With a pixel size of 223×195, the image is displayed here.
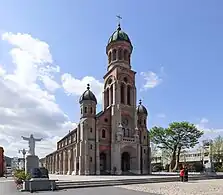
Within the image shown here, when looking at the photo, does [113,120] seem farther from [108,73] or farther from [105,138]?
[108,73]

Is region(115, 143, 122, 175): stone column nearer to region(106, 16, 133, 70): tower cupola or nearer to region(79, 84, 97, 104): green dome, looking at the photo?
region(79, 84, 97, 104): green dome

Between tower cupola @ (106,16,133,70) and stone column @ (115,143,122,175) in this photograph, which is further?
tower cupola @ (106,16,133,70)

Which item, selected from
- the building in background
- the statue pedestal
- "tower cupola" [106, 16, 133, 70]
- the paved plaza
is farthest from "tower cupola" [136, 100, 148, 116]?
the paved plaza

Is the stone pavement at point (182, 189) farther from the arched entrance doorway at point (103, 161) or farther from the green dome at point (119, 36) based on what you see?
the green dome at point (119, 36)

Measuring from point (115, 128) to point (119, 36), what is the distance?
66.2 feet

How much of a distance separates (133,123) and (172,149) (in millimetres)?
18049

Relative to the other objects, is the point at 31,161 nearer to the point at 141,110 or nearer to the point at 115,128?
the point at 115,128

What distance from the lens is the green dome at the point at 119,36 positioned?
63.1 meters

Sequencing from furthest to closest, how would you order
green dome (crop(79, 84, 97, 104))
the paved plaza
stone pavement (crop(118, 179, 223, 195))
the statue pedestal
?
green dome (crop(79, 84, 97, 104)) < the statue pedestal < the paved plaza < stone pavement (crop(118, 179, 223, 195))

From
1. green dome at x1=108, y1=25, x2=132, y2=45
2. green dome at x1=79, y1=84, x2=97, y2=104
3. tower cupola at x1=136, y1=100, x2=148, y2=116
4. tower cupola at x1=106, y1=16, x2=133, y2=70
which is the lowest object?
tower cupola at x1=136, y1=100, x2=148, y2=116

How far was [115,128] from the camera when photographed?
57031mm

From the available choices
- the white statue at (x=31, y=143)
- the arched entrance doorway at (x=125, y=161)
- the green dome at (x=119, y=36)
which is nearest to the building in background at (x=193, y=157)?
the arched entrance doorway at (x=125, y=161)

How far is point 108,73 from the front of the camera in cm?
6275

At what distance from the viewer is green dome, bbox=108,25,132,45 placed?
63.1 m
